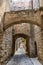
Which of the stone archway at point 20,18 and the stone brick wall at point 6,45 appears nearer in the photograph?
the stone archway at point 20,18

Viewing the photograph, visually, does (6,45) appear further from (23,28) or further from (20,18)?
(23,28)

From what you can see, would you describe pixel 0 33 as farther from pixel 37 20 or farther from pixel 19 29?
pixel 19 29

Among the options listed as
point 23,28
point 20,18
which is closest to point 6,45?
point 20,18

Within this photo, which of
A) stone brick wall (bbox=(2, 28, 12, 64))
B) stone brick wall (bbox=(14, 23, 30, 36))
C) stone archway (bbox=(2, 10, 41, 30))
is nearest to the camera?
stone archway (bbox=(2, 10, 41, 30))

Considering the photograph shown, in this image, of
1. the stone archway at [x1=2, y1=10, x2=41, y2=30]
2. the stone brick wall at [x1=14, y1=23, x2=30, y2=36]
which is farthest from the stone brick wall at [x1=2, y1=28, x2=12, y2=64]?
the stone brick wall at [x1=14, y1=23, x2=30, y2=36]

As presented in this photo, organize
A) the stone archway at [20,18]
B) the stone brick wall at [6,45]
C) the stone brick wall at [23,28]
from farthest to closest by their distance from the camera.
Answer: the stone brick wall at [23,28]
the stone brick wall at [6,45]
the stone archway at [20,18]

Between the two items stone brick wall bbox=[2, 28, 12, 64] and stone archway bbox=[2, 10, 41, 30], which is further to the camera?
stone brick wall bbox=[2, 28, 12, 64]

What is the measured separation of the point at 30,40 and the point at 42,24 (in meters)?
6.06

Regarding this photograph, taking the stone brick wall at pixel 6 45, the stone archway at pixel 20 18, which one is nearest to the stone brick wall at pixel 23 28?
the stone brick wall at pixel 6 45

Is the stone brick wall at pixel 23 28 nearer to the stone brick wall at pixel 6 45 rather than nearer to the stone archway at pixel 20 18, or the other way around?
the stone brick wall at pixel 6 45

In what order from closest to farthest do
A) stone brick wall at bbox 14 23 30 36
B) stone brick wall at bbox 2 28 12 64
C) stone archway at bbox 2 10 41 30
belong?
1. stone archway at bbox 2 10 41 30
2. stone brick wall at bbox 2 28 12 64
3. stone brick wall at bbox 14 23 30 36

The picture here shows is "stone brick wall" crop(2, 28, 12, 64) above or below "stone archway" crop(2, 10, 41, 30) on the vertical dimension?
below

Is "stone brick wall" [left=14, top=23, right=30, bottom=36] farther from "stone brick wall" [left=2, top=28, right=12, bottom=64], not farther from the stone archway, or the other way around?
the stone archway

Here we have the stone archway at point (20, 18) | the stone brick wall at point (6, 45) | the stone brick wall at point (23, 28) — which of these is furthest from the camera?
Answer: the stone brick wall at point (23, 28)
